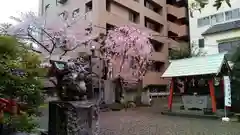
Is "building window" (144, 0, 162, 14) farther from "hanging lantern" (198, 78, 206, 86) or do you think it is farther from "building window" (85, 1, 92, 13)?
"hanging lantern" (198, 78, 206, 86)

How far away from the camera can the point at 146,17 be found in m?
28.5

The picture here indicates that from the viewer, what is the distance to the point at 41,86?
5344 millimetres

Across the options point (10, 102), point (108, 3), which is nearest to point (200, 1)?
point (10, 102)

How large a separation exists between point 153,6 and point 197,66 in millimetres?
19378

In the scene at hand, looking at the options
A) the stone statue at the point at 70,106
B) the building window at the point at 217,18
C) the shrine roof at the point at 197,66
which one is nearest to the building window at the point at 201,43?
the building window at the point at 217,18

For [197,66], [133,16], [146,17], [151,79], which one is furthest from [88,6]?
[197,66]

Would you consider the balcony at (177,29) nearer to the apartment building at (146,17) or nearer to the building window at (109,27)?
the apartment building at (146,17)

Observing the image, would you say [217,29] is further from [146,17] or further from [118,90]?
[118,90]

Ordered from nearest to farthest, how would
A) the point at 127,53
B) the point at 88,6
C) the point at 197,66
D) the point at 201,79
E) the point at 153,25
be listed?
the point at 197,66 < the point at 201,79 < the point at 127,53 < the point at 88,6 < the point at 153,25

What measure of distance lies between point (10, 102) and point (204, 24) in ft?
82.5

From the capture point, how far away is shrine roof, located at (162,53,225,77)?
12461 mm

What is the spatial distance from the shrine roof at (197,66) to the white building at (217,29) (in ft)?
30.8

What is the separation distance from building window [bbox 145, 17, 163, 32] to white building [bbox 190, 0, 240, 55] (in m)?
4.31

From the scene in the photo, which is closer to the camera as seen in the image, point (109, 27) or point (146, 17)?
point (109, 27)
